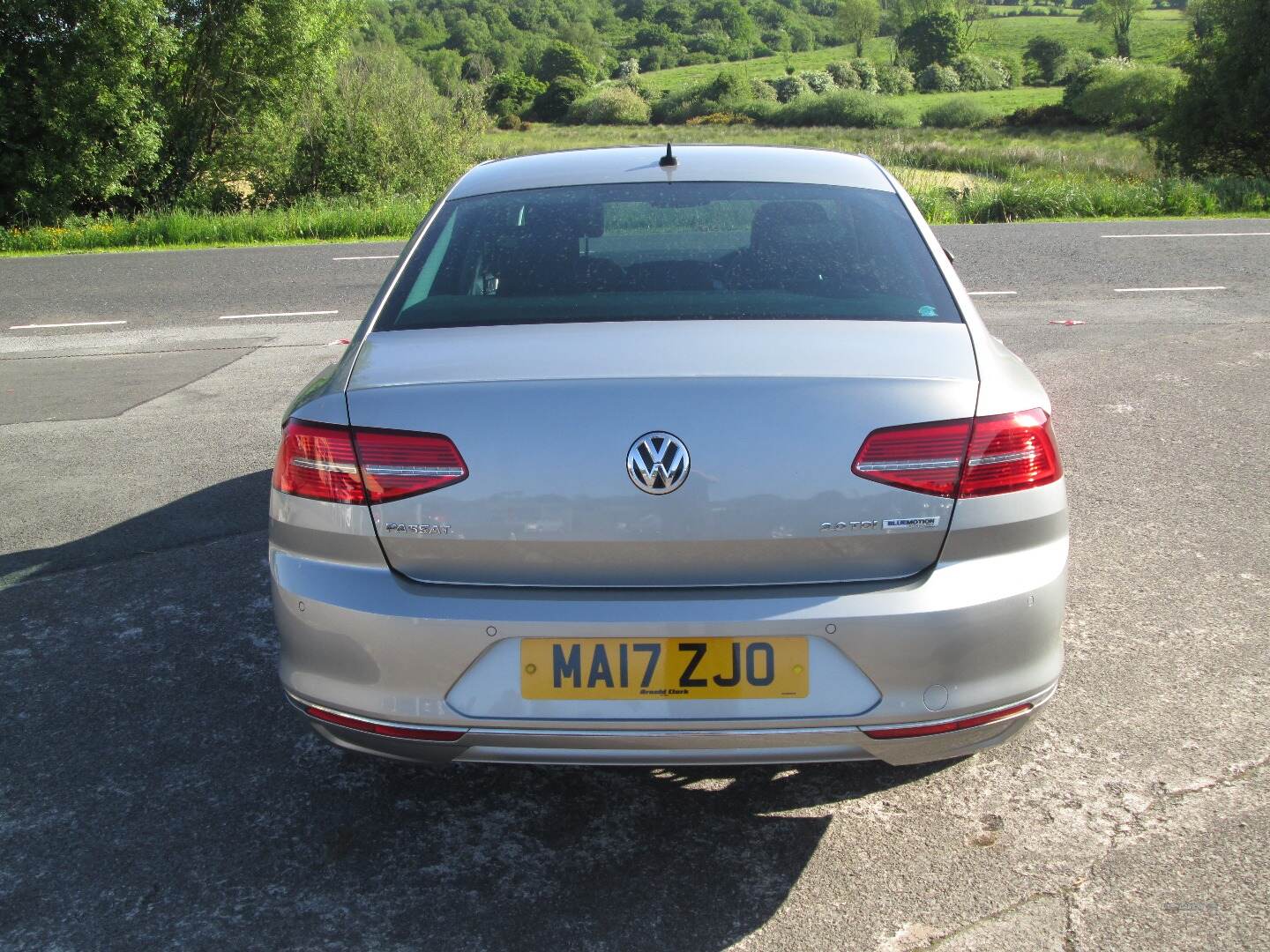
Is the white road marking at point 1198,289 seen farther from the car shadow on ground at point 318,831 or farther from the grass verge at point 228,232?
the grass verge at point 228,232

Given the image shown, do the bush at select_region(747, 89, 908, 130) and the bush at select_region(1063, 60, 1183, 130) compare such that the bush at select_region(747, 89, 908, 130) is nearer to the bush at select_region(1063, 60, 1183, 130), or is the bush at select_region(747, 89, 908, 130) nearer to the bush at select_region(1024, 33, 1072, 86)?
the bush at select_region(1063, 60, 1183, 130)

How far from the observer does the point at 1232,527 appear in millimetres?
4688

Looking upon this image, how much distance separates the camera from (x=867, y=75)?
86875 mm

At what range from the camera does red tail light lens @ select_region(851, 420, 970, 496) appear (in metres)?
2.30

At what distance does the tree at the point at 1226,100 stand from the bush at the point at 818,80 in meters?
50.6

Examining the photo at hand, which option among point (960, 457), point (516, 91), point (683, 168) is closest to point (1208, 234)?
point (683, 168)

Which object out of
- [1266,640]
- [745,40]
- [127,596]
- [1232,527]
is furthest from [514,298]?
[745,40]

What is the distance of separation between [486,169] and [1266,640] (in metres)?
2.99

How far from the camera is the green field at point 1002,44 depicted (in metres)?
90.1

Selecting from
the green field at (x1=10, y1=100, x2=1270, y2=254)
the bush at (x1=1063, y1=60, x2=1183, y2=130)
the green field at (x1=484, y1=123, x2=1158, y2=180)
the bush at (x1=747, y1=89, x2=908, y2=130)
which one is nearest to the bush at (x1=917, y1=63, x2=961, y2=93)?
the bush at (x1=747, y1=89, x2=908, y2=130)

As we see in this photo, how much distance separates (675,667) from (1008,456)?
84 cm

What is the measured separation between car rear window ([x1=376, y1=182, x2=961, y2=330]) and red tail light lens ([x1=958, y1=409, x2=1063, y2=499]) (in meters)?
0.42

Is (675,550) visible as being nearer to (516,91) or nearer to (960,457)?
(960,457)

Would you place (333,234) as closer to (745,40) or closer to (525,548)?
(525,548)
